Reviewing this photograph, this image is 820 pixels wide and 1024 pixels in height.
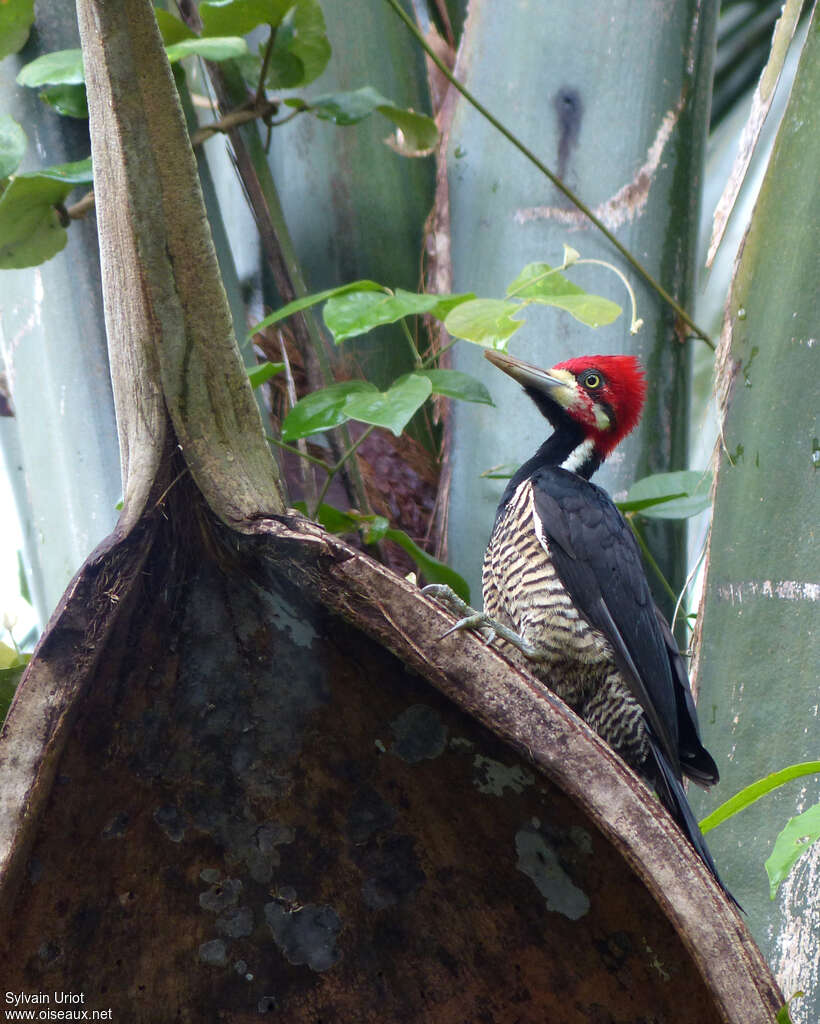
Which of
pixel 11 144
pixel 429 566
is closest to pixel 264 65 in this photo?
pixel 11 144

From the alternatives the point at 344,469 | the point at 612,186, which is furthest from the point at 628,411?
the point at 344,469

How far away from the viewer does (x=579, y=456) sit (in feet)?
6.76

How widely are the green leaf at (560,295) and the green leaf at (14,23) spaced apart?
0.92 meters

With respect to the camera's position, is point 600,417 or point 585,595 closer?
point 585,595

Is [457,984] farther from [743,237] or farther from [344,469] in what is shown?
[743,237]

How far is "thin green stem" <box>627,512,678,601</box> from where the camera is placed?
182 cm

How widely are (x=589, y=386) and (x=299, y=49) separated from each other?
78 cm

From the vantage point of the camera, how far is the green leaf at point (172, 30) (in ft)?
5.60

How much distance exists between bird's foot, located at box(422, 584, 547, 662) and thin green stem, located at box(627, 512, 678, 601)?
275mm

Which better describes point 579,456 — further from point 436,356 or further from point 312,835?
point 312,835

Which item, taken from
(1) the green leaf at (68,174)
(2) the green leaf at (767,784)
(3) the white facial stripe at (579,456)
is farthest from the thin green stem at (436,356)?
(2) the green leaf at (767,784)

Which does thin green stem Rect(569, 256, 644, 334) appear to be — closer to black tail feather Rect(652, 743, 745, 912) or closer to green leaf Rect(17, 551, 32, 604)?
black tail feather Rect(652, 743, 745, 912)

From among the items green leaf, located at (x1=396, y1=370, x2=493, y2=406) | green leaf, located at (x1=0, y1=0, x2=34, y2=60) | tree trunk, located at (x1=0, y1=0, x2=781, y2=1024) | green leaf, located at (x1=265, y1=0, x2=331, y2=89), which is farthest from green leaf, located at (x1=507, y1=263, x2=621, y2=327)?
green leaf, located at (x1=0, y1=0, x2=34, y2=60)

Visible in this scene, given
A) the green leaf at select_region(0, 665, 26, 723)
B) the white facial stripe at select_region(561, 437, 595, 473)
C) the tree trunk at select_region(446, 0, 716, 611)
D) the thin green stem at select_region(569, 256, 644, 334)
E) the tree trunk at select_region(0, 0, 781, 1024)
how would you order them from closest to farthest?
the tree trunk at select_region(0, 0, 781, 1024) → the green leaf at select_region(0, 665, 26, 723) → the thin green stem at select_region(569, 256, 644, 334) → the tree trunk at select_region(446, 0, 716, 611) → the white facial stripe at select_region(561, 437, 595, 473)
